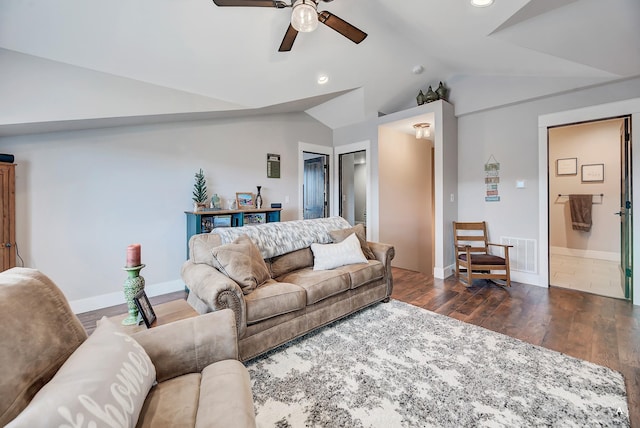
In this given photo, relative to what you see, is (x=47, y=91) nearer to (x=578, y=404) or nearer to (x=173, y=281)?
(x=173, y=281)

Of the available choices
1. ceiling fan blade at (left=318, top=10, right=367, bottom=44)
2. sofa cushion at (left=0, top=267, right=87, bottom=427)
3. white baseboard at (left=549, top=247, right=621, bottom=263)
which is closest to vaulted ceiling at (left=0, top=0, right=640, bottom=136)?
ceiling fan blade at (left=318, top=10, right=367, bottom=44)

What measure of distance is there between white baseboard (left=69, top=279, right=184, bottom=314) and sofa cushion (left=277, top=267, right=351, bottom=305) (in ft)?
6.16

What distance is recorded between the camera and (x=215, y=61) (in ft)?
9.62

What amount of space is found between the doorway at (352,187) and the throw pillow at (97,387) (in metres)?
4.66

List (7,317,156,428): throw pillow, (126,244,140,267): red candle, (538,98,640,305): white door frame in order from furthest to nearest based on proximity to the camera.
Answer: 1. (538,98,640,305): white door frame
2. (126,244,140,267): red candle
3. (7,317,156,428): throw pillow

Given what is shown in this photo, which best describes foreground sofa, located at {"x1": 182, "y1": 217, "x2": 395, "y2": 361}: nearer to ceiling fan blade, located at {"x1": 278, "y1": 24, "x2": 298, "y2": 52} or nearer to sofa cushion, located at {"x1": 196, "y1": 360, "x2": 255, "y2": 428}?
sofa cushion, located at {"x1": 196, "y1": 360, "x2": 255, "y2": 428}

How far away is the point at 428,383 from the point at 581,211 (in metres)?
5.32

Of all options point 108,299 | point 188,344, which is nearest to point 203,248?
point 188,344

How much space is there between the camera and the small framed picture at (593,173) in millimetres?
4773

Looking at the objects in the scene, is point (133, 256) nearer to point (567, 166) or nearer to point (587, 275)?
point (587, 275)

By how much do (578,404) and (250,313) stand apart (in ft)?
6.69

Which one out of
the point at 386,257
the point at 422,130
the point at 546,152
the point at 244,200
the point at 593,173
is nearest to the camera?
the point at 386,257

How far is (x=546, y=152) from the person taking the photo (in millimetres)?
3602

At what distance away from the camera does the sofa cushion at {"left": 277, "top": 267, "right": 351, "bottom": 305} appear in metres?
2.32
